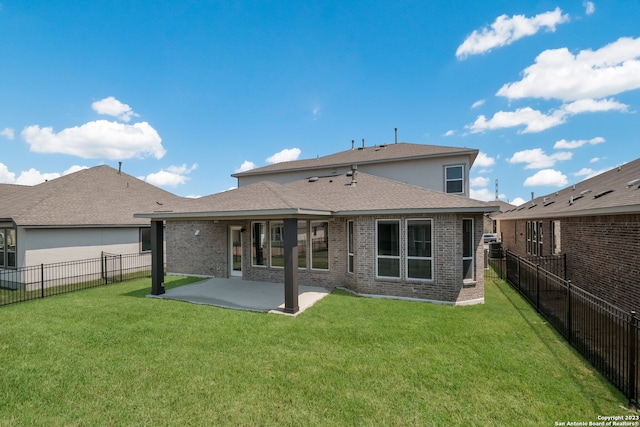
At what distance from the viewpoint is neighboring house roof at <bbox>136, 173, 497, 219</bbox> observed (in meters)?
8.23

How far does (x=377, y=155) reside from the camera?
1576 cm

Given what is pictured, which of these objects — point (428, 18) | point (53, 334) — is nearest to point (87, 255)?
point (53, 334)

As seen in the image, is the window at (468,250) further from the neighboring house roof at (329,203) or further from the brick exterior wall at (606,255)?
the brick exterior wall at (606,255)

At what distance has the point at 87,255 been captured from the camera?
13617 mm

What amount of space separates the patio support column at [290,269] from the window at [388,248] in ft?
9.89

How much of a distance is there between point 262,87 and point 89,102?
26.3ft

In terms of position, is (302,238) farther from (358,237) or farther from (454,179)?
(454,179)

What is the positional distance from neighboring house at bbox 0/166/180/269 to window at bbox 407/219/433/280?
14.0 metres

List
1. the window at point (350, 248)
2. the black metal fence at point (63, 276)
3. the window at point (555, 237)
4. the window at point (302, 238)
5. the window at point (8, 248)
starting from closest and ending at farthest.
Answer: the window at point (350, 248) < the window at point (302, 238) < the black metal fence at point (63, 276) < the window at point (8, 248) < the window at point (555, 237)

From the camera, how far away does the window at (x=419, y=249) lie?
8906 millimetres

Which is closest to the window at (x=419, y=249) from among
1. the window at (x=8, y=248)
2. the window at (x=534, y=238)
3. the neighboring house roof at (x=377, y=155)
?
the neighboring house roof at (x=377, y=155)

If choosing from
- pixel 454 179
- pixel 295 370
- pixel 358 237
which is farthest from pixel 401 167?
pixel 295 370

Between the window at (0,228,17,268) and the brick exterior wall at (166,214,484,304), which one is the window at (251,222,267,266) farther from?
the window at (0,228,17,268)

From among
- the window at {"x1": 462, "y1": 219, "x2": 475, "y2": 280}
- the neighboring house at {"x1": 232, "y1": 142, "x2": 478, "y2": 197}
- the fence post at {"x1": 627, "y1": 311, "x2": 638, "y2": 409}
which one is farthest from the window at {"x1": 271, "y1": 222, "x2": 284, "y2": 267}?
the fence post at {"x1": 627, "y1": 311, "x2": 638, "y2": 409}
